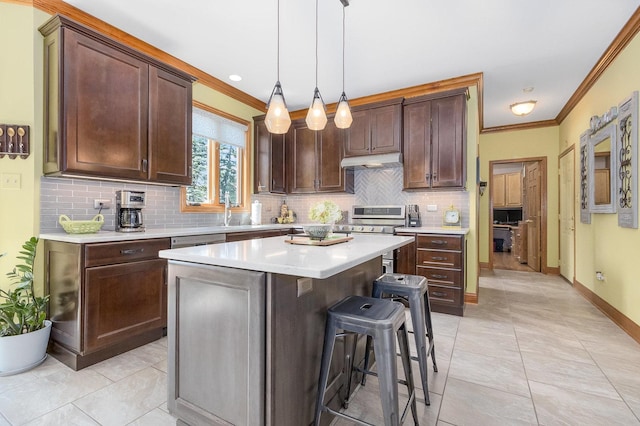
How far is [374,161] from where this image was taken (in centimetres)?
413

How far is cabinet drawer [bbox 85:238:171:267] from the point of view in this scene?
7.29 feet

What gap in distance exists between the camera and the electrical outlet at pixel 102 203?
9.26ft

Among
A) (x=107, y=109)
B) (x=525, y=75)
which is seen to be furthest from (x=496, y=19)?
(x=107, y=109)

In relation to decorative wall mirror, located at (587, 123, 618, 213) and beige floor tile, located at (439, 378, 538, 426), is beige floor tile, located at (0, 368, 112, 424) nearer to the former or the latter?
beige floor tile, located at (439, 378, 538, 426)

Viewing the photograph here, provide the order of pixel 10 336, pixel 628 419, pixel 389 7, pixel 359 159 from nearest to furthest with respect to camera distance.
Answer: pixel 628 419 → pixel 10 336 → pixel 389 7 → pixel 359 159

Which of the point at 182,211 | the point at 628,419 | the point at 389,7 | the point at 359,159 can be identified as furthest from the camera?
the point at 359,159

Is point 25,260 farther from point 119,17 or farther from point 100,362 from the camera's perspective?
→ point 119,17

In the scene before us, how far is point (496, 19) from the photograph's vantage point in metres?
2.68

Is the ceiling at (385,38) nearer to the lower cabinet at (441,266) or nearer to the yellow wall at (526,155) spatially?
the yellow wall at (526,155)

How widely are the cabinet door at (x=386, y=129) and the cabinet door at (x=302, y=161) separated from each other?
0.97m

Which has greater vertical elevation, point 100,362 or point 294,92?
point 294,92

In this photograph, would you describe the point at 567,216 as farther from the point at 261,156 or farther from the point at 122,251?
the point at 122,251

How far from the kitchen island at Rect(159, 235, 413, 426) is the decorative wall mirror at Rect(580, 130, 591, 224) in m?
3.91

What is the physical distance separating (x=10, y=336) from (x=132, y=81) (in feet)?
7.02
